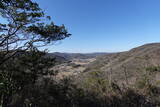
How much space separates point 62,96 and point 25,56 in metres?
3.12

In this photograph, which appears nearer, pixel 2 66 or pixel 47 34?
pixel 2 66

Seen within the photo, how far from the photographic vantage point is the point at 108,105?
8289 mm

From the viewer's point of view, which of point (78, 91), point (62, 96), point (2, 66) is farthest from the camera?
point (78, 91)

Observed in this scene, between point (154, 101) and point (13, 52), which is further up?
point (13, 52)

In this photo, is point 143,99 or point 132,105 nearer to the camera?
point 132,105

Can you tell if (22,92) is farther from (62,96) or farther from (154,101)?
(154,101)

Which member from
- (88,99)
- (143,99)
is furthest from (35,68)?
(143,99)

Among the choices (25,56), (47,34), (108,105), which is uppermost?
(47,34)

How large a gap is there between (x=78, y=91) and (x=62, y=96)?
1083 mm

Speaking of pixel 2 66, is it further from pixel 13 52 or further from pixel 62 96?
pixel 62 96

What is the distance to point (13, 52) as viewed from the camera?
8.49m

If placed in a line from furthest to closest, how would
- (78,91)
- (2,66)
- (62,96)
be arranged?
(78,91), (62,96), (2,66)

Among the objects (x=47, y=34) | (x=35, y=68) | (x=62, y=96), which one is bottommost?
(x=62, y=96)

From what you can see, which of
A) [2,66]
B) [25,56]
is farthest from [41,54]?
[2,66]
